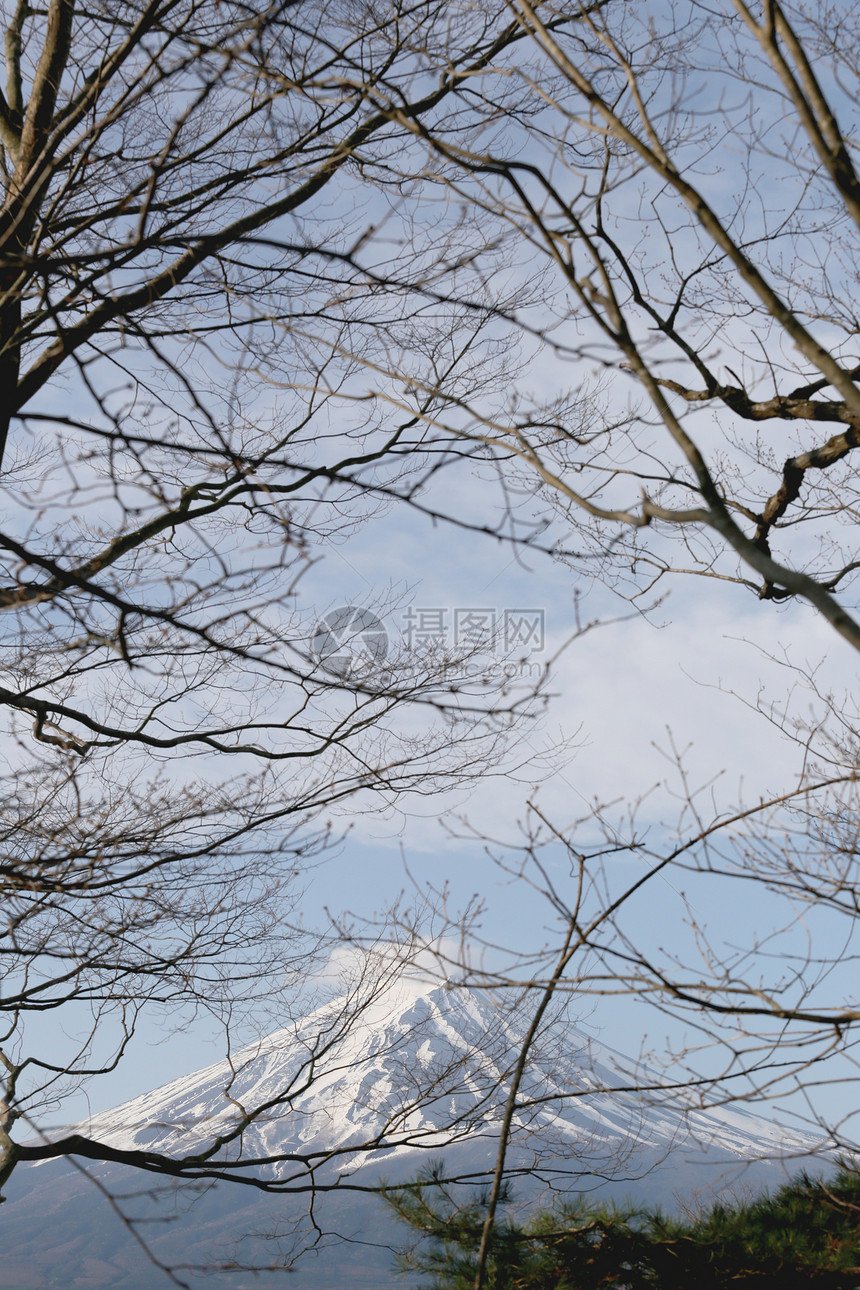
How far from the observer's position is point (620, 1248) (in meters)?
4.00

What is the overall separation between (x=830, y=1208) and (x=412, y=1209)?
206 cm

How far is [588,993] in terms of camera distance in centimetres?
191

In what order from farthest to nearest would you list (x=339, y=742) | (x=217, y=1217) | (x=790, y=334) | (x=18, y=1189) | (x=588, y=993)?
(x=18, y=1189)
(x=217, y=1217)
(x=339, y=742)
(x=588, y=993)
(x=790, y=334)

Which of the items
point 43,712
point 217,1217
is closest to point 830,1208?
point 43,712

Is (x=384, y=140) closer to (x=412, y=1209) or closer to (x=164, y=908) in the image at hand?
(x=164, y=908)

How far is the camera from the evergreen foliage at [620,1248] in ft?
12.9

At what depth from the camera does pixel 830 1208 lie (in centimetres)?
426

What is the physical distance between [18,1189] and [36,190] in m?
113

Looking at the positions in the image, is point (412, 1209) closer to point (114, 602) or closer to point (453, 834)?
point (453, 834)

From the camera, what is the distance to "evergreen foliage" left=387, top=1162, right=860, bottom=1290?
12.9ft

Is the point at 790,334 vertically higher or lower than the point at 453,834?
higher

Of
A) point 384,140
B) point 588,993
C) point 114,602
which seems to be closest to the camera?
point 588,993

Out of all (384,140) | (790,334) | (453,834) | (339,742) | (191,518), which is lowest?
(453,834)

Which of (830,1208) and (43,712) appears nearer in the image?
(43,712)
